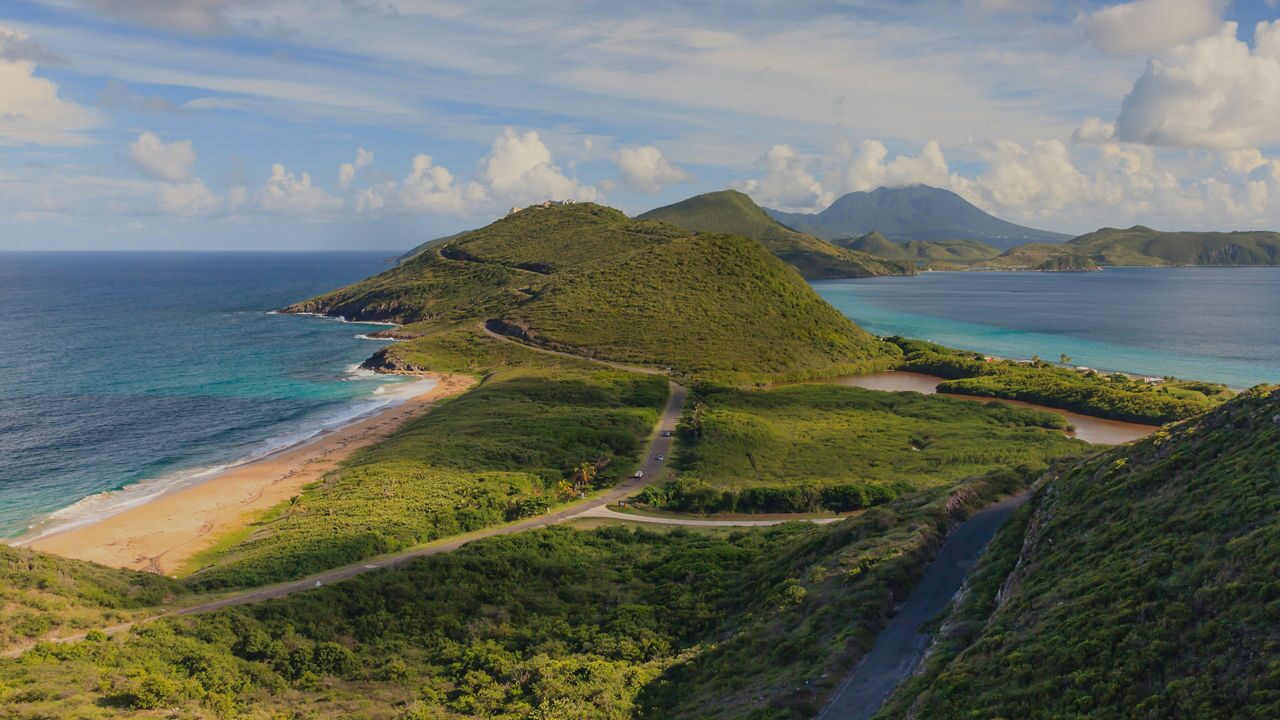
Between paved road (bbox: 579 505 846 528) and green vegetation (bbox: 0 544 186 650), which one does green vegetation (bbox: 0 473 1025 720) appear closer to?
green vegetation (bbox: 0 544 186 650)

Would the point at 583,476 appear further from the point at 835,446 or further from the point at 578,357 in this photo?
the point at 578,357

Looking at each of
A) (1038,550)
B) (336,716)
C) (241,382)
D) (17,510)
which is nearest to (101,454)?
(17,510)

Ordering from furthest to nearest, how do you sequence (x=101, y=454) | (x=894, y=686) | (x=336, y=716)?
(x=101, y=454), (x=336, y=716), (x=894, y=686)

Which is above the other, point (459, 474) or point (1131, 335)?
point (1131, 335)

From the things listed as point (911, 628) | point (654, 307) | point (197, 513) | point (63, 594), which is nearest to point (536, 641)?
point (911, 628)

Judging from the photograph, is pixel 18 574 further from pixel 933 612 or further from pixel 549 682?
pixel 933 612

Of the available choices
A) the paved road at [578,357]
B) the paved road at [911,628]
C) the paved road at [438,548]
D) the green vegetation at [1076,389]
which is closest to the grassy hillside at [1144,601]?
the paved road at [911,628]

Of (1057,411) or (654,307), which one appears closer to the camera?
(1057,411)

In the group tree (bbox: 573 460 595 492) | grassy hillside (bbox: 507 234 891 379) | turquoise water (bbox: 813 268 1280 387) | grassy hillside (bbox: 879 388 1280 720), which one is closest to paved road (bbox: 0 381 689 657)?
tree (bbox: 573 460 595 492)
